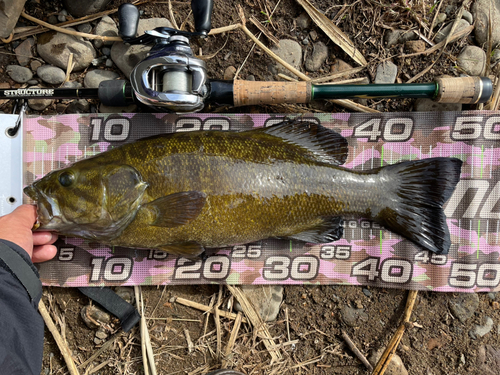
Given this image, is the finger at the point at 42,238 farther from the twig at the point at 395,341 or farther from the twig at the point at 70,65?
the twig at the point at 395,341

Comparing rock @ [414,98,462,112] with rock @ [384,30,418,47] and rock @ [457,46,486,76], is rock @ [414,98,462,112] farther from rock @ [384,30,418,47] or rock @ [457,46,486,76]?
rock @ [384,30,418,47]

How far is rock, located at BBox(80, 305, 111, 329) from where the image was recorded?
9.57 feet

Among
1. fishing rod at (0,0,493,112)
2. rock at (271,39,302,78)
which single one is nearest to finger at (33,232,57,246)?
fishing rod at (0,0,493,112)

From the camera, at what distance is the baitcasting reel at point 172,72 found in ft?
7.75

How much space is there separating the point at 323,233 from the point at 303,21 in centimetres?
186

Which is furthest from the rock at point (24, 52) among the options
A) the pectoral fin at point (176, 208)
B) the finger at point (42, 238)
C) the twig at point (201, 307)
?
the twig at point (201, 307)

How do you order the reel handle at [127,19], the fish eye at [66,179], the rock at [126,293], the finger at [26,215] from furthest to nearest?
1. the rock at [126,293]
2. the reel handle at [127,19]
3. the finger at [26,215]
4. the fish eye at [66,179]

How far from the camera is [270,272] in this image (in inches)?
115

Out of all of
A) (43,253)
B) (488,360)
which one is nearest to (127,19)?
(43,253)

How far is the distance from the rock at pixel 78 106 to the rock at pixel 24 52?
54 cm

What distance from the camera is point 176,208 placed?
7.73ft

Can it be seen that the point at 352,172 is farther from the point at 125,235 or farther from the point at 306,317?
the point at 125,235

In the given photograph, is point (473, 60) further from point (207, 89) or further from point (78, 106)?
point (78, 106)

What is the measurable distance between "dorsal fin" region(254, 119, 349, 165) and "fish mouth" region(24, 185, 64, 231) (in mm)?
1581
